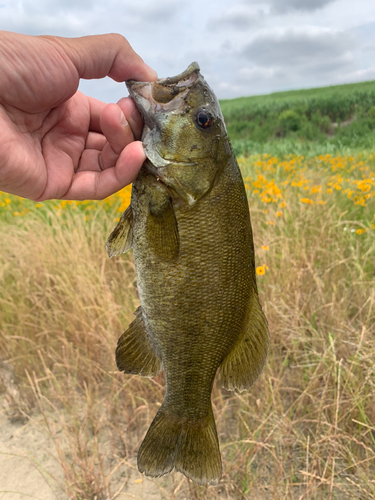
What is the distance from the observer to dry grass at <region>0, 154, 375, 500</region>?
6.91 ft

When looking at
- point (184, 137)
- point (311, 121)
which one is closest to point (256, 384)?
point (184, 137)

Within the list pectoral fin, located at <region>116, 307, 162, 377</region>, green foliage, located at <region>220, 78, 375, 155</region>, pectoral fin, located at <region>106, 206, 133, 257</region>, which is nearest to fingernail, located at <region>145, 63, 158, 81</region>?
pectoral fin, located at <region>106, 206, 133, 257</region>

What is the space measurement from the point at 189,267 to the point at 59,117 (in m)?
1.11

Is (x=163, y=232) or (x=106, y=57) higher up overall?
(x=106, y=57)

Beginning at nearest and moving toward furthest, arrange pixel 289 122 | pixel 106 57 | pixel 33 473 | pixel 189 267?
pixel 189 267, pixel 106 57, pixel 33 473, pixel 289 122

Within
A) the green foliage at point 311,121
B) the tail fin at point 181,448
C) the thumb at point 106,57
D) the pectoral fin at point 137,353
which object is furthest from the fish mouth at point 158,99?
the green foliage at point 311,121

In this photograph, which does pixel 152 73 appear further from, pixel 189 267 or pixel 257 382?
pixel 257 382

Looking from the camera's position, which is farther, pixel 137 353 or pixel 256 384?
pixel 256 384

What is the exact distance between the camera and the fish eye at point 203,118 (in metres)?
1.28

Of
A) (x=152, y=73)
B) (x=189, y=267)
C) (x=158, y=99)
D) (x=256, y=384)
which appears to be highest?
(x=152, y=73)

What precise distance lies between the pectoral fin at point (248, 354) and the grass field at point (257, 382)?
749mm

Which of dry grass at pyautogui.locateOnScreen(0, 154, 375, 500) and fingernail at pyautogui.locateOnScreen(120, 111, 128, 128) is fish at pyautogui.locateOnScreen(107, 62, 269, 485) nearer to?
fingernail at pyautogui.locateOnScreen(120, 111, 128, 128)

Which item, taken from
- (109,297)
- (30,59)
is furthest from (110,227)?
(30,59)

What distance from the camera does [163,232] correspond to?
1.24 meters
